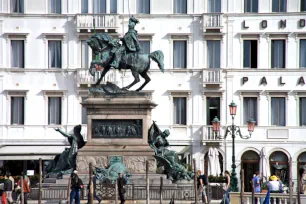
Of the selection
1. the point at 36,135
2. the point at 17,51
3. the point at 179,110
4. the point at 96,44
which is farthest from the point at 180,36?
the point at 96,44

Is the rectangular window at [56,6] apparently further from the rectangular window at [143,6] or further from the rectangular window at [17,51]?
the rectangular window at [143,6]

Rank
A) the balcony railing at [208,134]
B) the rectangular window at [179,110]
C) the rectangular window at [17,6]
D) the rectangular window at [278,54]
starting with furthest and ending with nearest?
the rectangular window at [17,6]
the rectangular window at [179,110]
the rectangular window at [278,54]
the balcony railing at [208,134]

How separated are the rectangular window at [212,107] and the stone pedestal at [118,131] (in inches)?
1080

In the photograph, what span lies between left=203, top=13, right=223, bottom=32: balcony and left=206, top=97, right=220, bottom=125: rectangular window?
15.4 feet

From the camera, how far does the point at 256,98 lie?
76750 millimetres

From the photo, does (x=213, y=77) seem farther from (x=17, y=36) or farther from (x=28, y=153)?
(x=17, y=36)

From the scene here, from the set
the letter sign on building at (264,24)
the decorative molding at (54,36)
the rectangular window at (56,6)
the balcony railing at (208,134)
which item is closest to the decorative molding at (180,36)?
the letter sign on building at (264,24)

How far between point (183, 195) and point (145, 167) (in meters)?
2.40

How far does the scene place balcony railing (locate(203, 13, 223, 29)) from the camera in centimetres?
7606

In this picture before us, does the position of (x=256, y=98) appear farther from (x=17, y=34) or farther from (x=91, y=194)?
(x=91, y=194)

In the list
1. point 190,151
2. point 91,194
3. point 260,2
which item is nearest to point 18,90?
point 190,151

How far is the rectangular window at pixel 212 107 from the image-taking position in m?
77.1

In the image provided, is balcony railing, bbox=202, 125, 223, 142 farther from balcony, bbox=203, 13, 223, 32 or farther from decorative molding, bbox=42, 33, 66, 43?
decorative molding, bbox=42, 33, 66, 43

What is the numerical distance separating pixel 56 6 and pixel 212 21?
1041 cm
